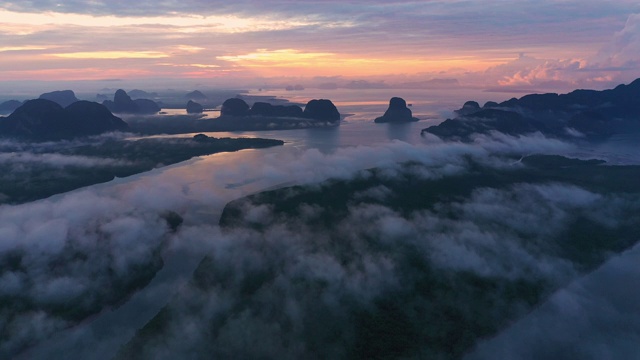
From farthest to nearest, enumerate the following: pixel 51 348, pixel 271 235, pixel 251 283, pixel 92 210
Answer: pixel 92 210, pixel 271 235, pixel 251 283, pixel 51 348

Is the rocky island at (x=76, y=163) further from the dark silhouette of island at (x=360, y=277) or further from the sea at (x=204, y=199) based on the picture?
the dark silhouette of island at (x=360, y=277)

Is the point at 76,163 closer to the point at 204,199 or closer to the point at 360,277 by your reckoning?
the point at 204,199

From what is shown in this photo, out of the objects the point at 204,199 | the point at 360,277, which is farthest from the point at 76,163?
the point at 360,277

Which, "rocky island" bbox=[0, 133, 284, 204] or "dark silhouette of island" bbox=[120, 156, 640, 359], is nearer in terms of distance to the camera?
"dark silhouette of island" bbox=[120, 156, 640, 359]

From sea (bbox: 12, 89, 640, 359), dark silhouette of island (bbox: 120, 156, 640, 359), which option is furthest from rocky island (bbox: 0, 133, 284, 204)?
dark silhouette of island (bbox: 120, 156, 640, 359)

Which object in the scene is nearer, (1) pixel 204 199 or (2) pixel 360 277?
(2) pixel 360 277

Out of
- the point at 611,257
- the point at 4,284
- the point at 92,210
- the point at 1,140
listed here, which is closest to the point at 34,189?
the point at 92,210

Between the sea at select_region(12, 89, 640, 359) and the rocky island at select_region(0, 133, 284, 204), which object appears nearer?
the sea at select_region(12, 89, 640, 359)

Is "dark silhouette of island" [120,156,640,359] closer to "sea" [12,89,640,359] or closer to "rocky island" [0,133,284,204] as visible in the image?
"sea" [12,89,640,359]

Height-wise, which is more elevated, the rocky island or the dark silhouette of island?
the rocky island

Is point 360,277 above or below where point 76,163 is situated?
below

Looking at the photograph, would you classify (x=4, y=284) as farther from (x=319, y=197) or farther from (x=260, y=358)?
(x=319, y=197)
